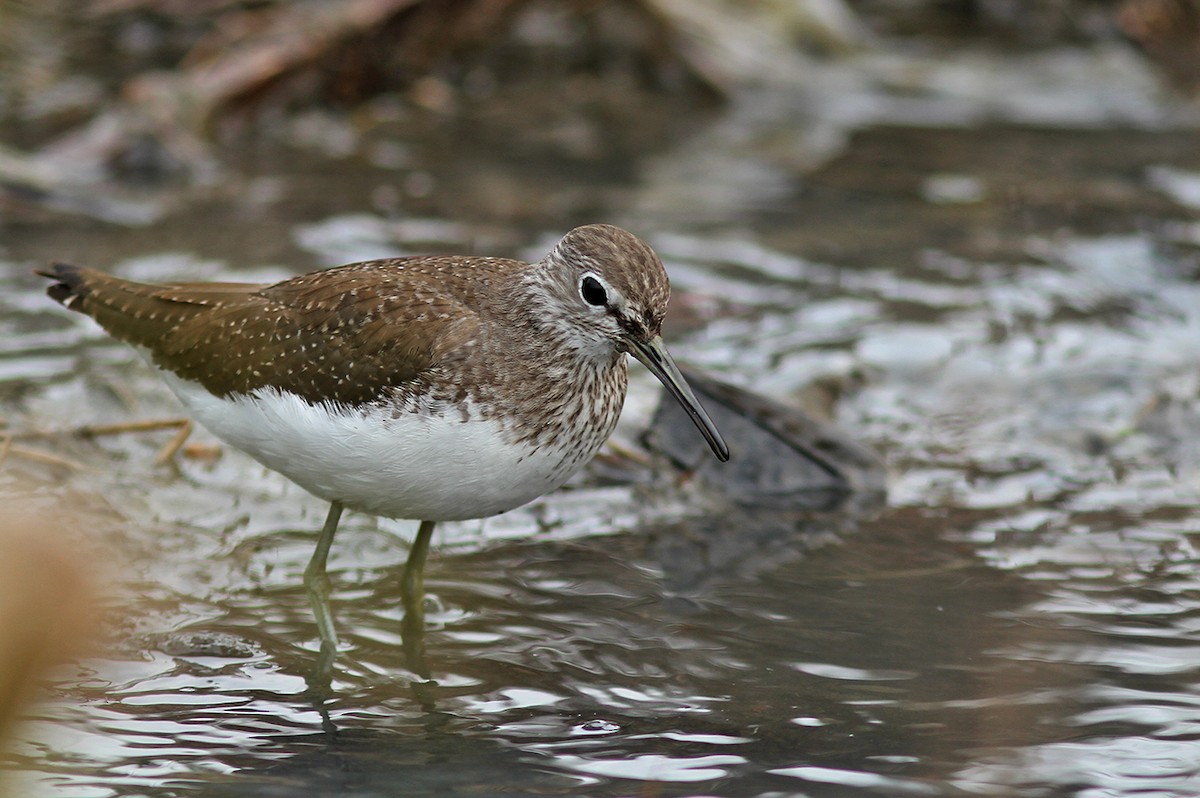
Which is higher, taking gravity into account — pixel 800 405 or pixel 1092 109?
pixel 1092 109

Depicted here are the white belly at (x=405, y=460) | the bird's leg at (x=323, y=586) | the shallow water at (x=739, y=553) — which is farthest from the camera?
the bird's leg at (x=323, y=586)

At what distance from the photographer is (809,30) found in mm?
14023

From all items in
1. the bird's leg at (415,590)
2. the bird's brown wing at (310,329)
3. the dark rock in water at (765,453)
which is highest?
the bird's brown wing at (310,329)

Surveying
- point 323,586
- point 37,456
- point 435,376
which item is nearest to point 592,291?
point 435,376

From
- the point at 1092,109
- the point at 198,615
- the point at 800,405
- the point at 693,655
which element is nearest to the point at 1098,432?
the point at 800,405

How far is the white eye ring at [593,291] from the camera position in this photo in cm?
562

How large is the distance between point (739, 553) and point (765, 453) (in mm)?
885

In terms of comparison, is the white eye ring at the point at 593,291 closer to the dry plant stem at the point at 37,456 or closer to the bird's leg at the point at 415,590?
the bird's leg at the point at 415,590

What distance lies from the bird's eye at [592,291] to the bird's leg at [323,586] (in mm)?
1322

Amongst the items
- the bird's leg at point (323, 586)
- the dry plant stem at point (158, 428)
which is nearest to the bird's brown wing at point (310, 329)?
the bird's leg at point (323, 586)

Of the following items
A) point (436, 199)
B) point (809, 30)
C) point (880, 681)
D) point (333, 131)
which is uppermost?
point (809, 30)

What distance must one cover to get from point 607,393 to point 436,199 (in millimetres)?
5580

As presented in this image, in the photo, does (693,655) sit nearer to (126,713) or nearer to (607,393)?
(607,393)

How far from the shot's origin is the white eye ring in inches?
221
